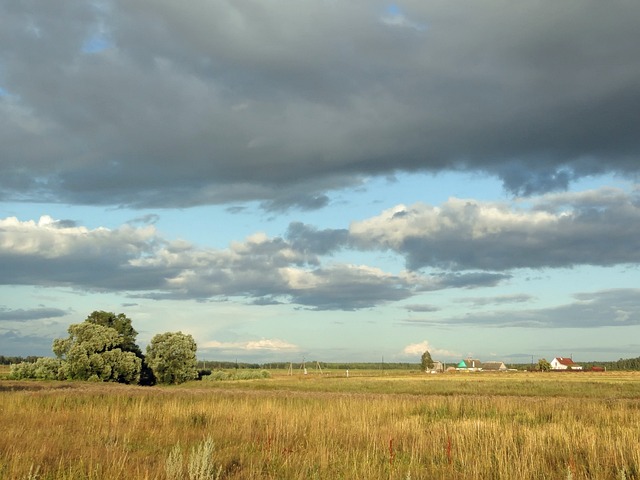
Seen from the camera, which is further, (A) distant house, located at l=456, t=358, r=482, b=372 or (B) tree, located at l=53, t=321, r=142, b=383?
(A) distant house, located at l=456, t=358, r=482, b=372

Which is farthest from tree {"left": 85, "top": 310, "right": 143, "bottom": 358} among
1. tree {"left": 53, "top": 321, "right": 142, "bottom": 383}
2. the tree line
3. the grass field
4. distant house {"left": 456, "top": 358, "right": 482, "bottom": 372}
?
distant house {"left": 456, "top": 358, "right": 482, "bottom": 372}

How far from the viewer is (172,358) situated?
71250 mm

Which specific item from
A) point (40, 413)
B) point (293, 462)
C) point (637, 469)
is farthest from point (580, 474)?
point (40, 413)

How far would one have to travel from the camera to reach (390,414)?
18.4 meters

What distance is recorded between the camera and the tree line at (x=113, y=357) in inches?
2403

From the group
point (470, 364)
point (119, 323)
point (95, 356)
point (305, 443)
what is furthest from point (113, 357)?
point (470, 364)

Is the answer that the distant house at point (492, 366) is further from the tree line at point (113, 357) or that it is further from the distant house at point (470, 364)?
the tree line at point (113, 357)

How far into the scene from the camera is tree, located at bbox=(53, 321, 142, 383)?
60688 mm

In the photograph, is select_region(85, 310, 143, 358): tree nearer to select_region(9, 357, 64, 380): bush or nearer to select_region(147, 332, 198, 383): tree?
select_region(147, 332, 198, 383): tree

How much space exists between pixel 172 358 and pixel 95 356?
12.3 meters

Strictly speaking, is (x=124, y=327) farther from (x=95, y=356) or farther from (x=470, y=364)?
(x=470, y=364)

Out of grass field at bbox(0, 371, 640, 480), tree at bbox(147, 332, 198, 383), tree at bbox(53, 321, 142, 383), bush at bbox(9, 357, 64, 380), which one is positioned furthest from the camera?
tree at bbox(147, 332, 198, 383)

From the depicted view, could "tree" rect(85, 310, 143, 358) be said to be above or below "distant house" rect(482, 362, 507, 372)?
above

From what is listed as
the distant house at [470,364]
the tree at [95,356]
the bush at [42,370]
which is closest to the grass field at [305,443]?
the tree at [95,356]
